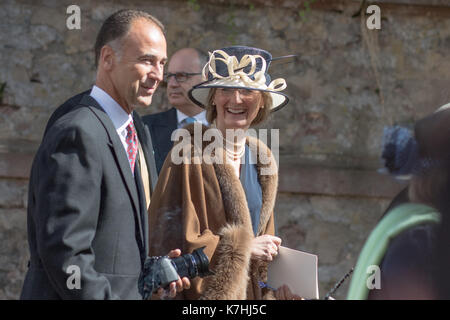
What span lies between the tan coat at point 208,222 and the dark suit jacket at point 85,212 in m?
0.22

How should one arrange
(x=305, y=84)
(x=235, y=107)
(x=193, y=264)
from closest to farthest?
(x=193, y=264), (x=235, y=107), (x=305, y=84)

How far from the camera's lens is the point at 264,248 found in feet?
9.25

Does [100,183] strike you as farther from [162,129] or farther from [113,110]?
[162,129]

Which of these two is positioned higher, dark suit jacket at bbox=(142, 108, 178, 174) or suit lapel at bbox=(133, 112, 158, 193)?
dark suit jacket at bbox=(142, 108, 178, 174)

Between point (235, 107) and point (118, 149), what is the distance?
0.72 metres

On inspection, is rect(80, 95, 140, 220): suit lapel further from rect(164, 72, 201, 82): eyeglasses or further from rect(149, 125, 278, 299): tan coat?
rect(164, 72, 201, 82): eyeglasses

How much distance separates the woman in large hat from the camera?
2732 mm

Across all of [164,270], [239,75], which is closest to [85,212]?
[164,270]

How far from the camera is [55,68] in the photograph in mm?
5258

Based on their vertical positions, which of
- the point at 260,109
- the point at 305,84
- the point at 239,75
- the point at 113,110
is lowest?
the point at 113,110

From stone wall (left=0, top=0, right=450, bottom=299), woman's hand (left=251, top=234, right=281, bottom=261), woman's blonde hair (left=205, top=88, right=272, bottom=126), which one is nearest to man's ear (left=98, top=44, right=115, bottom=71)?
woman's blonde hair (left=205, top=88, right=272, bottom=126)

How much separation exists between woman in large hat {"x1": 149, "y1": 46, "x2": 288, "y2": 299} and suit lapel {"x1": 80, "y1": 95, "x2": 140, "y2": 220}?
1.09ft

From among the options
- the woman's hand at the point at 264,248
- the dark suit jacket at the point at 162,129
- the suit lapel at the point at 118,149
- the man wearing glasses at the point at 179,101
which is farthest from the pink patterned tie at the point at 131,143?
the man wearing glasses at the point at 179,101

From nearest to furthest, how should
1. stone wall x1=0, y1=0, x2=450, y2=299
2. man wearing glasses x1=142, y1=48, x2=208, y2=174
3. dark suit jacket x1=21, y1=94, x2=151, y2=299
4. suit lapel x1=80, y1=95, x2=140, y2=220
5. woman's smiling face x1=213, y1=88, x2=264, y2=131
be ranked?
dark suit jacket x1=21, y1=94, x2=151, y2=299
suit lapel x1=80, y1=95, x2=140, y2=220
woman's smiling face x1=213, y1=88, x2=264, y2=131
man wearing glasses x1=142, y1=48, x2=208, y2=174
stone wall x1=0, y1=0, x2=450, y2=299
